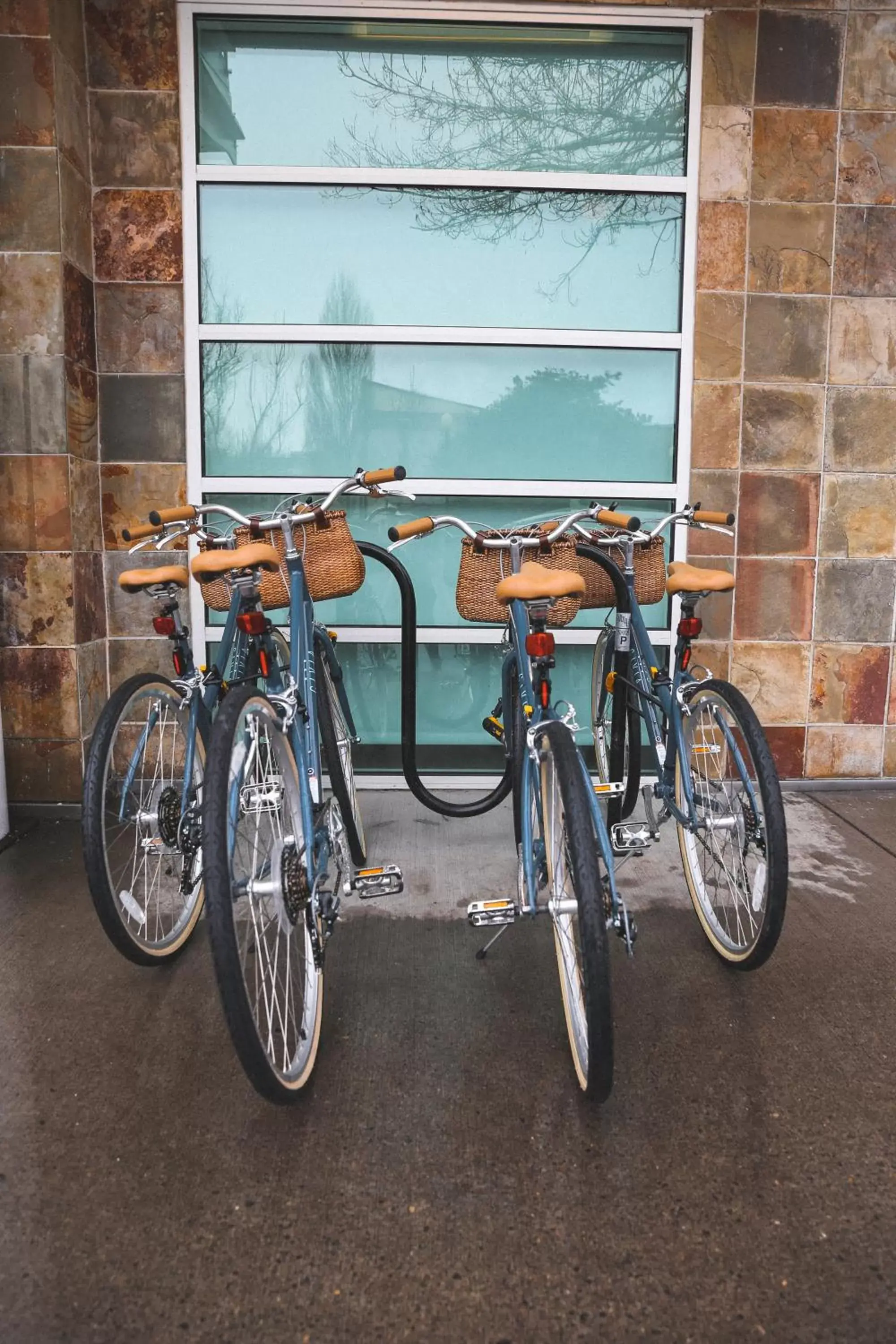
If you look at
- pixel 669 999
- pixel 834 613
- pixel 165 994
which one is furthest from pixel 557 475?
pixel 165 994

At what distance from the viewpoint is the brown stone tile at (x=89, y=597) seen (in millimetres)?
3488

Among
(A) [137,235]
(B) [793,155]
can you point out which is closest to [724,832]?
(B) [793,155]

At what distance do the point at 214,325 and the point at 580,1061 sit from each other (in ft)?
10.5

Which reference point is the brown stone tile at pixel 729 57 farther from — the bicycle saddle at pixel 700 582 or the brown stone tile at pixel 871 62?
the bicycle saddle at pixel 700 582

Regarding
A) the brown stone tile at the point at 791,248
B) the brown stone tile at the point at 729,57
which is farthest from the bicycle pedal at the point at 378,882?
the brown stone tile at the point at 729,57

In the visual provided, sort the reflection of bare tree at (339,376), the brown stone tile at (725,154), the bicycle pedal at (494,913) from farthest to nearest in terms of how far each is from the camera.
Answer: the reflection of bare tree at (339,376) < the brown stone tile at (725,154) < the bicycle pedal at (494,913)

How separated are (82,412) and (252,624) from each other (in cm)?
203

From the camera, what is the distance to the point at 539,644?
6.36ft

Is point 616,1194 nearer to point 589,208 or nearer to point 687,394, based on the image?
point 687,394

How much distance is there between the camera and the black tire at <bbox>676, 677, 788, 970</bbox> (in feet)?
6.86

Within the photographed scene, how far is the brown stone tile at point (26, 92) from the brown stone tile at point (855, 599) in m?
3.56

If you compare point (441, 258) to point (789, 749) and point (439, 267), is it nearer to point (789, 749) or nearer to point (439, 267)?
point (439, 267)

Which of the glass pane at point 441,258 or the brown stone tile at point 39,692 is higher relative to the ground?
the glass pane at point 441,258

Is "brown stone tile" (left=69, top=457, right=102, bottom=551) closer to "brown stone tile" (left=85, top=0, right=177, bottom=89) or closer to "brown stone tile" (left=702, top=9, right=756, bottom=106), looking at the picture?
"brown stone tile" (left=85, top=0, right=177, bottom=89)
